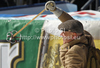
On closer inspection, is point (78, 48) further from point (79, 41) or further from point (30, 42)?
point (30, 42)

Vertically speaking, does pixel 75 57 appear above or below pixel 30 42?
above

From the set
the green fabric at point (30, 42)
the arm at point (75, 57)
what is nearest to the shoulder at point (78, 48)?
the arm at point (75, 57)

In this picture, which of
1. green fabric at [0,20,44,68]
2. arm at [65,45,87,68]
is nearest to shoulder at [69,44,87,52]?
arm at [65,45,87,68]

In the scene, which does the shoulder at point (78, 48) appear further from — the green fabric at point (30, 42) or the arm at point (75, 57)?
the green fabric at point (30, 42)

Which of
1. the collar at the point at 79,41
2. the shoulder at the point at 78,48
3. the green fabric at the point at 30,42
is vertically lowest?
the green fabric at the point at 30,42

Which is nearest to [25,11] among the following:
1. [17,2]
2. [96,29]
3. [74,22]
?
[17,2]

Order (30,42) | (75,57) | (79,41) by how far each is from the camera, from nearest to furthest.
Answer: (75,57) → (79,41) → (30,42)

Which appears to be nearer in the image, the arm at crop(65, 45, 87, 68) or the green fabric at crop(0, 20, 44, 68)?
the arm at crop(65, 45, 87, 68)

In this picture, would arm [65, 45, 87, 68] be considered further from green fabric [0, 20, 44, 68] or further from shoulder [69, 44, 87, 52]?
green fabric [0, 20, 44, 68]

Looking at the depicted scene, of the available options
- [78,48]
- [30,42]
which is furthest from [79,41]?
[30,42]

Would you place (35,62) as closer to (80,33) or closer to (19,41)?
(19,41)

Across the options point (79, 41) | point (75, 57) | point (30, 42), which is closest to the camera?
point (75, 57)

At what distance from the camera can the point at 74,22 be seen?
1.75 m

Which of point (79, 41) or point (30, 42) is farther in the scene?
point (30, 42)
